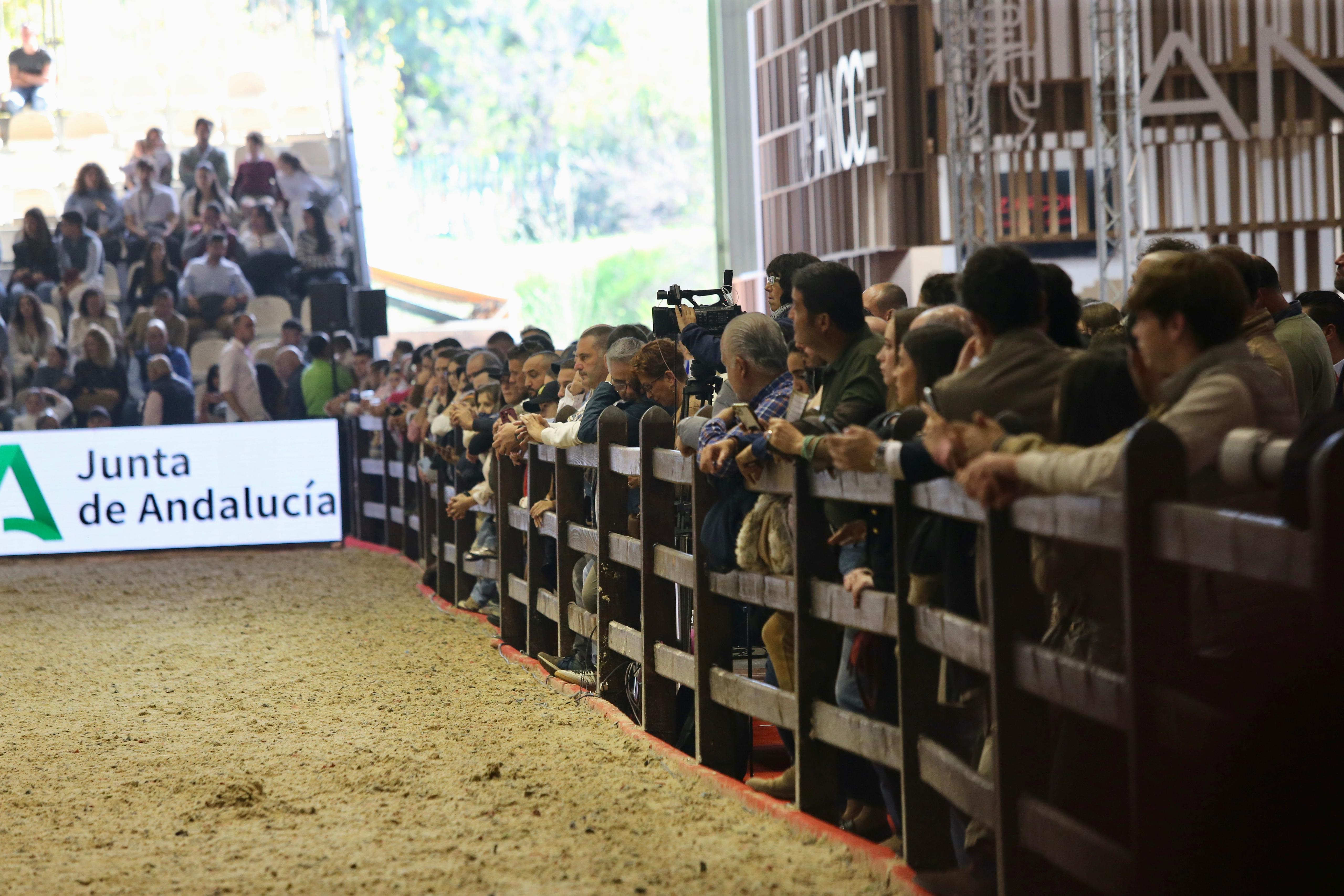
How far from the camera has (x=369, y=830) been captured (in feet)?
16.4

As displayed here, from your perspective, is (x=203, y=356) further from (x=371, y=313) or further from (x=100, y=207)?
(x=100, y=207)

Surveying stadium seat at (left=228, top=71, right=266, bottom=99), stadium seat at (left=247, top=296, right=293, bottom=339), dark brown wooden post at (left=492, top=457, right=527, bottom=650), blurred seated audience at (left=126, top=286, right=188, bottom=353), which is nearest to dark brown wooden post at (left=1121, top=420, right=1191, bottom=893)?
dark brown wooden post at (left=492, top=457, right=527, bottom=650)

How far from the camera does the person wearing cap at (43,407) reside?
723 inches

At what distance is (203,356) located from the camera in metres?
20.2

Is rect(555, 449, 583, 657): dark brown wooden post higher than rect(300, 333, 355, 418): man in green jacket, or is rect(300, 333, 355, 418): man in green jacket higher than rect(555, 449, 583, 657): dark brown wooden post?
rect(300, 333, 355, 418): man in green jacket

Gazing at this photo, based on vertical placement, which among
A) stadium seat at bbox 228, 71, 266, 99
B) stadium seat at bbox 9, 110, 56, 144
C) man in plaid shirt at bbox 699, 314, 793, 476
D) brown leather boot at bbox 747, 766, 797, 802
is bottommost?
brown leather boot at bbox 747, 766, 797, 802

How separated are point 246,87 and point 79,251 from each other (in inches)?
256

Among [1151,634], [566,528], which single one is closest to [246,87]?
[566,528]

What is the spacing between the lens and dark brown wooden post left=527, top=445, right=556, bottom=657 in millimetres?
8352

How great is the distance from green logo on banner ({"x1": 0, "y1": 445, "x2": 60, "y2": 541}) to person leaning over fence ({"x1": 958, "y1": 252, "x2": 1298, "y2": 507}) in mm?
12725

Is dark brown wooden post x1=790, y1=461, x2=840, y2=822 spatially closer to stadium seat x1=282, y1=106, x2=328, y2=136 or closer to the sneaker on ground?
the sneaker on ground

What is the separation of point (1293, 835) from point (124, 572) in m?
12.4

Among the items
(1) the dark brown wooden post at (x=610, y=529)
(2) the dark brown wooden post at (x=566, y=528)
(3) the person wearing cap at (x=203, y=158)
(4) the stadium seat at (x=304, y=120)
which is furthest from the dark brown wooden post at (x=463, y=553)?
(4) the stadium seat at (x=304, y=120)

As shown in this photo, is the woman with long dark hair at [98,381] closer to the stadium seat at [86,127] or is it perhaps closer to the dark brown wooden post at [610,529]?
the stadium seat at [86,127]
